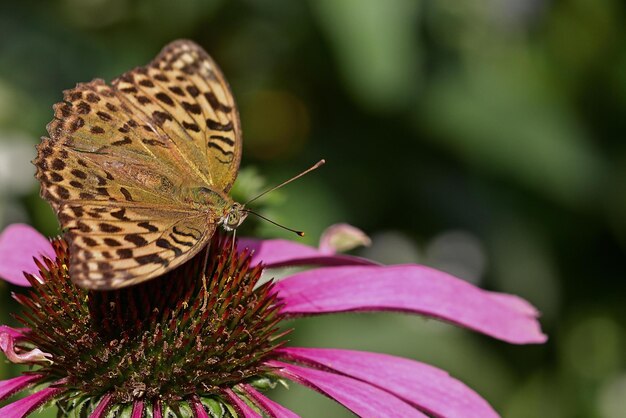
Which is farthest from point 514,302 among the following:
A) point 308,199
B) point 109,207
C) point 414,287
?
point 308,199

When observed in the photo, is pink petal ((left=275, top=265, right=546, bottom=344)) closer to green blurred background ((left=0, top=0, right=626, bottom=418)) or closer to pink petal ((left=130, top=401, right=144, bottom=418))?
pink petal ((left=130, top=401, right=144, bottom=418))

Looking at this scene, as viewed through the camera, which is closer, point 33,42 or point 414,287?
point 414,287

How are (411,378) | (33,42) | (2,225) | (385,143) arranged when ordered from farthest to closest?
(385,143) < (33,42) < (2,225) < (411,378)

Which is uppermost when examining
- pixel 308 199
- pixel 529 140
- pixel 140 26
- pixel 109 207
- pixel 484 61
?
pixel 484 61

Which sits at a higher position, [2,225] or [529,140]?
[529,140]

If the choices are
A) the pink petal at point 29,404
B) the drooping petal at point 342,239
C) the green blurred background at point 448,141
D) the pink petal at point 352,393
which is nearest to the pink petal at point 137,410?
the pink petal at point 29,404

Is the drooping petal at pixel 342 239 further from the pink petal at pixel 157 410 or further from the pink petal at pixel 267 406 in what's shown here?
the pink petal at pixel 157 410

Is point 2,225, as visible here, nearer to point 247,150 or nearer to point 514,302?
point 247,150
